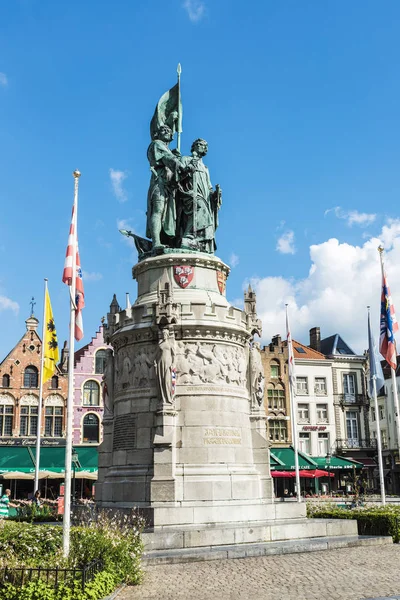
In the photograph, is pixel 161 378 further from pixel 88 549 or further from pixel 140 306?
pixel 88 549

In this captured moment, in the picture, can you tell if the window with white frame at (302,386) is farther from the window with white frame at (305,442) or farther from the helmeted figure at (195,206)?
the helmeted figure at (195,206)

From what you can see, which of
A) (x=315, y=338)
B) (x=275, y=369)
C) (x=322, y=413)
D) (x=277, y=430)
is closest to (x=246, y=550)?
(x=277, y=430)

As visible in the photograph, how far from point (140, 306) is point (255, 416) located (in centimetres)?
547

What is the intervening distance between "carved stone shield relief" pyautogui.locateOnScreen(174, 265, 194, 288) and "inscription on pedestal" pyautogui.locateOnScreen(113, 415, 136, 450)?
4.90 meters

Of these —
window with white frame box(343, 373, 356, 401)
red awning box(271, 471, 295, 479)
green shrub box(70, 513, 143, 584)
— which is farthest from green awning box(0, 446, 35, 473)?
window with white frame box(343, 373, 356, 401)

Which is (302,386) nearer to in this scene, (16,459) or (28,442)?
(28,442)

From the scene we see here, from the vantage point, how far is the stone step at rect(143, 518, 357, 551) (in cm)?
1642

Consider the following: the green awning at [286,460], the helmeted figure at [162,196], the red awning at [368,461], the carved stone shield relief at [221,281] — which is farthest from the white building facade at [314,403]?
the helmeted figure at [162,196]

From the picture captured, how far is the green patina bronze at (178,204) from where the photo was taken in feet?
78.0

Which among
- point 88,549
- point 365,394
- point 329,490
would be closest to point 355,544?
point 88,549

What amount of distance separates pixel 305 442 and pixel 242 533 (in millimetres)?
46237

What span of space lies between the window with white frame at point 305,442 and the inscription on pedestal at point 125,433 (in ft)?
141

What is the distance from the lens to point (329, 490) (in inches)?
2210

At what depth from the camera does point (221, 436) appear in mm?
20203
